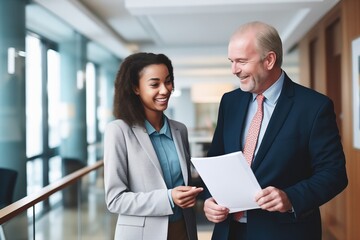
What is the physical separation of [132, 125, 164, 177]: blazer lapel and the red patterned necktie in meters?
0.37

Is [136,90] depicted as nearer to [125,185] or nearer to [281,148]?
[125,185]

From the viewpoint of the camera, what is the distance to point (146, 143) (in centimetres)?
184

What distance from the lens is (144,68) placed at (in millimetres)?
1888

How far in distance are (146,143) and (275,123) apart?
1.80 ft

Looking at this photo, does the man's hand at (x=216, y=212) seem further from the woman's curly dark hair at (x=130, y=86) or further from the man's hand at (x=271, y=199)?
the woman's curly dark hair at (x=130, y=86)

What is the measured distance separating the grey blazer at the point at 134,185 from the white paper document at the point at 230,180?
0.25 meters

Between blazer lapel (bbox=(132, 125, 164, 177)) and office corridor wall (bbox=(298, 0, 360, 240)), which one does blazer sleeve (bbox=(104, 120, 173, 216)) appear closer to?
blazer lapel (bbox=(132, 125, 164, 177))

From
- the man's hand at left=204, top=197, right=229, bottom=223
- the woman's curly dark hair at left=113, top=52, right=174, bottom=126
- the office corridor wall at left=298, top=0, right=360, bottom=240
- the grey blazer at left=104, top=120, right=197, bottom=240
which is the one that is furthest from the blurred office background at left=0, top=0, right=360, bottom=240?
the man's hand at left=204, top=197, right=229, bottom=223

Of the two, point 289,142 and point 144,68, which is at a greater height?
point 144,68

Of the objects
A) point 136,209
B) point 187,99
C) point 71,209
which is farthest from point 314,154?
point 187,99

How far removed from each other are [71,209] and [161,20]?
11.6 ft

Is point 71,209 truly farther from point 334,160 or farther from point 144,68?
point 334,160

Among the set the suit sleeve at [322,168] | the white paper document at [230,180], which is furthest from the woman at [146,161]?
the suit sleeve at [322,168]

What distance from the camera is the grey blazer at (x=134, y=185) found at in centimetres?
177
